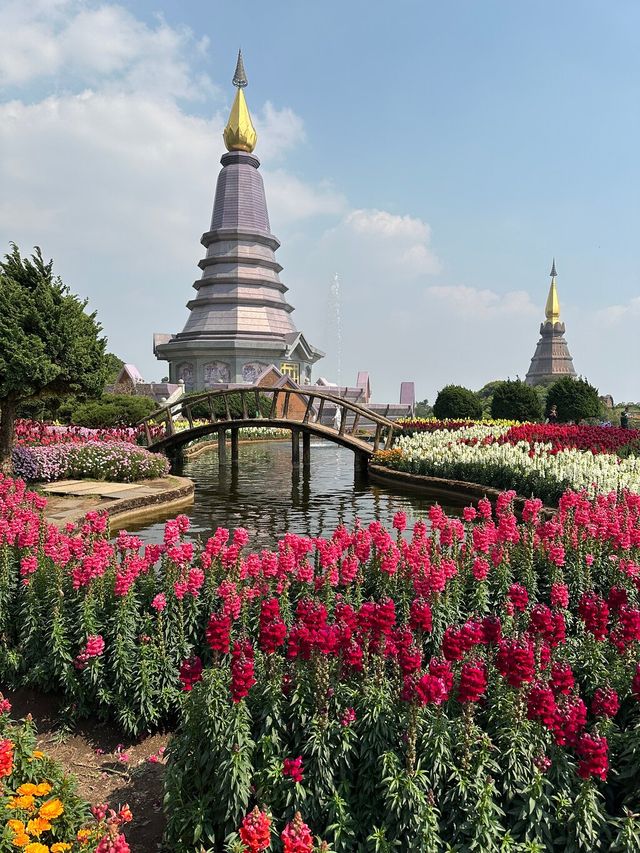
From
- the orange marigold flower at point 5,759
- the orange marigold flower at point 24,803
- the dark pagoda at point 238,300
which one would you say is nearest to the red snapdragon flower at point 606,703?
the orange marigold flower at point 24,803

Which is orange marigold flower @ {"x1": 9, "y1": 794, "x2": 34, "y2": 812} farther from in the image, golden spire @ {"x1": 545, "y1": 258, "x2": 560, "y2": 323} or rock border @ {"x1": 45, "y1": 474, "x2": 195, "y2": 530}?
golden spire @ {"x1": 545, "y1": 258, "x2": 560, "y2": 323}

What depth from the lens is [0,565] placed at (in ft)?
21.4

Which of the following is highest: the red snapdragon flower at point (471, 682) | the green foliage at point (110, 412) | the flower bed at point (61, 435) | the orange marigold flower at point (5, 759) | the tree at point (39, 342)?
the tree at point (39, 342)

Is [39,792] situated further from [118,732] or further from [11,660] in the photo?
[11,660]

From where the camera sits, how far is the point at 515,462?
52.2 ft

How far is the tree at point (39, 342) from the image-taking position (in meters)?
14.8

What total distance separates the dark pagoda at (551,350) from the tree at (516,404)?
2101 inches

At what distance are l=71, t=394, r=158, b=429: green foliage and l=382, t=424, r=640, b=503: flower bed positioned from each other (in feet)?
40.3

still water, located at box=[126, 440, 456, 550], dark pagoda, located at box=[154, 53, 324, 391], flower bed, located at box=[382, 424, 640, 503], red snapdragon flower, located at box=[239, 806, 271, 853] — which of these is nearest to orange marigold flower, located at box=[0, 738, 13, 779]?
red snapdragon flower, located at box=[239, 806, 271, 853]

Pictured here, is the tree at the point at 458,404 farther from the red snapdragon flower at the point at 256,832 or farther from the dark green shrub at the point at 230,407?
the red snapdragon flower at the point at 256,832

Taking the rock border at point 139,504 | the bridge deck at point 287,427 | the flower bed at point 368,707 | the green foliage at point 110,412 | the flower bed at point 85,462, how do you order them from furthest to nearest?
1. the green foliage at point 110,412
2. the bridge deck at point 287,427
3. the flower bed at point 85,462
4. the rock border at point 139,504
5. the flower bed at point 368,707

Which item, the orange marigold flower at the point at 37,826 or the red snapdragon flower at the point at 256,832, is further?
the orange marigold flower at the point at 37,826

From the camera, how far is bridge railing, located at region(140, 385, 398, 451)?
21.6 meters

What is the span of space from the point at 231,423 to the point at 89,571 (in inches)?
Result: 655
